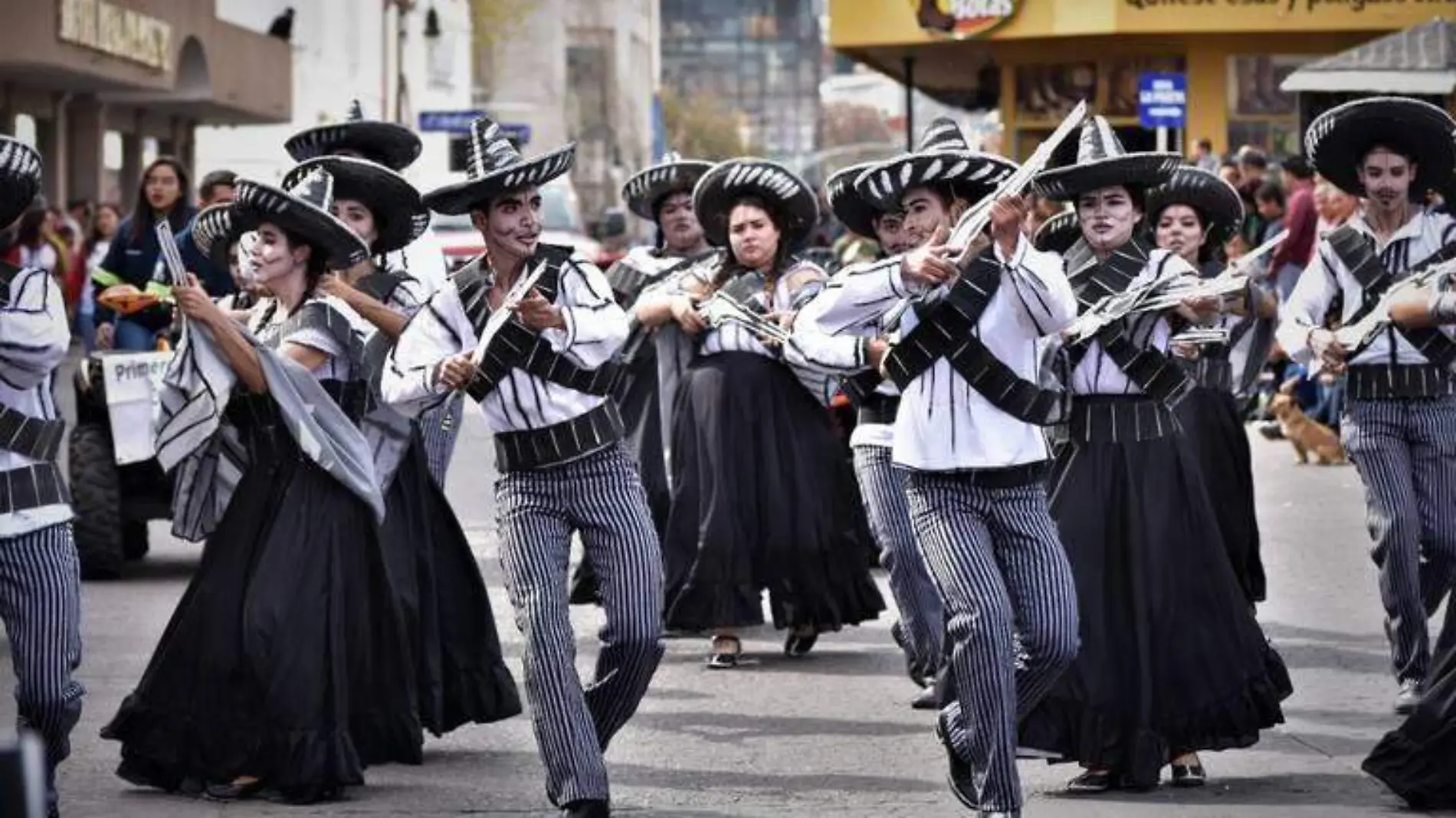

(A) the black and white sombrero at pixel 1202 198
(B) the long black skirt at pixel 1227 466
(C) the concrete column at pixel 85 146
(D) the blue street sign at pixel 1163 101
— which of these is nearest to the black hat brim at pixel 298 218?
(A) the black and white sombrero at pixel 1202 198

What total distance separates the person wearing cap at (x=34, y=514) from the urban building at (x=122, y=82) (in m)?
26.4

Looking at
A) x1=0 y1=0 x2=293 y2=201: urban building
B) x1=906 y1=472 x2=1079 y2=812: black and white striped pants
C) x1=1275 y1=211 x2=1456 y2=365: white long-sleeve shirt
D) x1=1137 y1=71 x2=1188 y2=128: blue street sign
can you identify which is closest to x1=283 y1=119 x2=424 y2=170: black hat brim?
x1=1275 y1=211 x2=1456 y2=365: white long-sleeve shirt

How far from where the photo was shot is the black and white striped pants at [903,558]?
36.7 feet

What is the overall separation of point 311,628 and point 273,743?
35 cm

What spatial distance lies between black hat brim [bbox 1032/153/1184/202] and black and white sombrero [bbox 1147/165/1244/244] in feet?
3.14

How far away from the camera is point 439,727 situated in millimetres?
10156

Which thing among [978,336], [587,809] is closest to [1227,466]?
[978,336]

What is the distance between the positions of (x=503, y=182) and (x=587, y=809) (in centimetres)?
170

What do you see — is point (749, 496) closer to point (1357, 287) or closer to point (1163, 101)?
point (1357, 287)

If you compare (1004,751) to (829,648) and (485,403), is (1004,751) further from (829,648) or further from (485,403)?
(829,648)

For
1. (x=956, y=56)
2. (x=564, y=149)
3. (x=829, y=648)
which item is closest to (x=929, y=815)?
(x=564, y=149)

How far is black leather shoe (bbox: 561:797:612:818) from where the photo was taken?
336 inches

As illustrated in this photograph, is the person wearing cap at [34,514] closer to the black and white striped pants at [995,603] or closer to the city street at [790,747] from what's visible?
the city street at [790,747]

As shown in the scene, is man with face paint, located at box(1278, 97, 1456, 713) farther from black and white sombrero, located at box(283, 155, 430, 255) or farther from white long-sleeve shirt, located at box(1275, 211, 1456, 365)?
black and white sombrero, located at box(283, 155, 430, 255)
